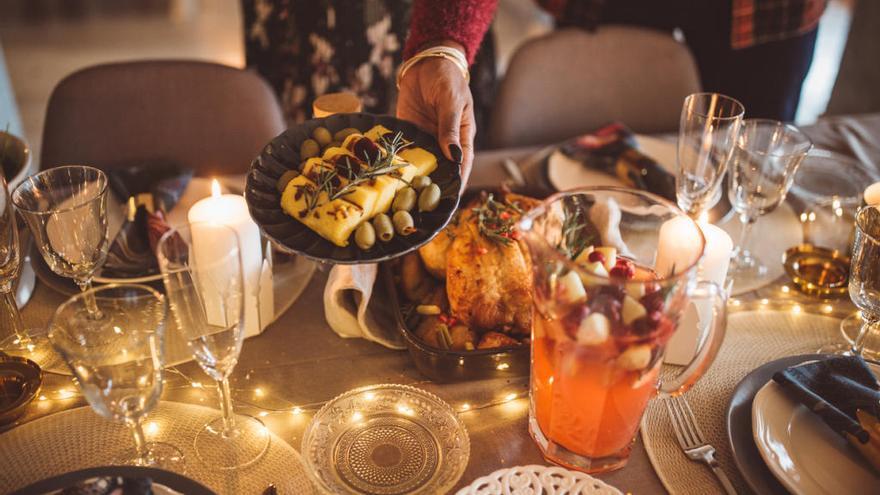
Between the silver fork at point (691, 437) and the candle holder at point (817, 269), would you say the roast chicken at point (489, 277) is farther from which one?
the candle holder at point (817, 269)

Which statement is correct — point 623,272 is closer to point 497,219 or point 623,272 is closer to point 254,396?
point 497,219

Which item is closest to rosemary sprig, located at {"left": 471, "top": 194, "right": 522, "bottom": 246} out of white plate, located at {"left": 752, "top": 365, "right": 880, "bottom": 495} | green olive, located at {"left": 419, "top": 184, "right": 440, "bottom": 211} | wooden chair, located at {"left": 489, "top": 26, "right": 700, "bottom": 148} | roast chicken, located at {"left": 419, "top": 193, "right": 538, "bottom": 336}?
roast chicken, located at {"left": 419, "top": 193, "right": 538, "bottom": 336}

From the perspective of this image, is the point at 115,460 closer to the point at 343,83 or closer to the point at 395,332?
the point at 395,332

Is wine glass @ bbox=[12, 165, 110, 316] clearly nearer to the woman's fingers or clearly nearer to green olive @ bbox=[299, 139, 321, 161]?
green olive @ bbox=[299, 139, 321, 161]

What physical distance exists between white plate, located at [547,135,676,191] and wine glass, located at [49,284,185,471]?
0.85m

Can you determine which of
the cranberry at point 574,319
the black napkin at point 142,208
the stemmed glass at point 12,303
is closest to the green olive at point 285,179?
the black napkin at point 142,208

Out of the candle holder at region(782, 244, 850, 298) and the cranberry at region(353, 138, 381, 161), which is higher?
the cranberry at region(353, 138, 381, 161)

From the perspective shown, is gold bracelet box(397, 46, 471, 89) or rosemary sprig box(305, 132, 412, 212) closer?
rosemary sprig box(305, 132, 412, 212)

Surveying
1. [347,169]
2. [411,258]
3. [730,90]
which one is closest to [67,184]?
[347,169]

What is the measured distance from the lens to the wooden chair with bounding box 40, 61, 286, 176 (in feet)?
5.41

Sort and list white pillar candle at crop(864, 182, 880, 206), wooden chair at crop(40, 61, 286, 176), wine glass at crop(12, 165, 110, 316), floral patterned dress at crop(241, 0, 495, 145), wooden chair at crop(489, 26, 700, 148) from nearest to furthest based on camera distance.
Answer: wine glass at crop(12, 165, 110, 316)
white pillar candle at crop(864, 182, 880, 206)
wooden chair at crop(40, 61, 286, 176)
wooden chair at crop(489, 26, 700, 148)
floral patterned dress at crop(241, 0, 495, 145)

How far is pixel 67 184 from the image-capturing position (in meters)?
1.06

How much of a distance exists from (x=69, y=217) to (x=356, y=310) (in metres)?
0.42

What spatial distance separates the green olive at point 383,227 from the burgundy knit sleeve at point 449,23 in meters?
0.60
